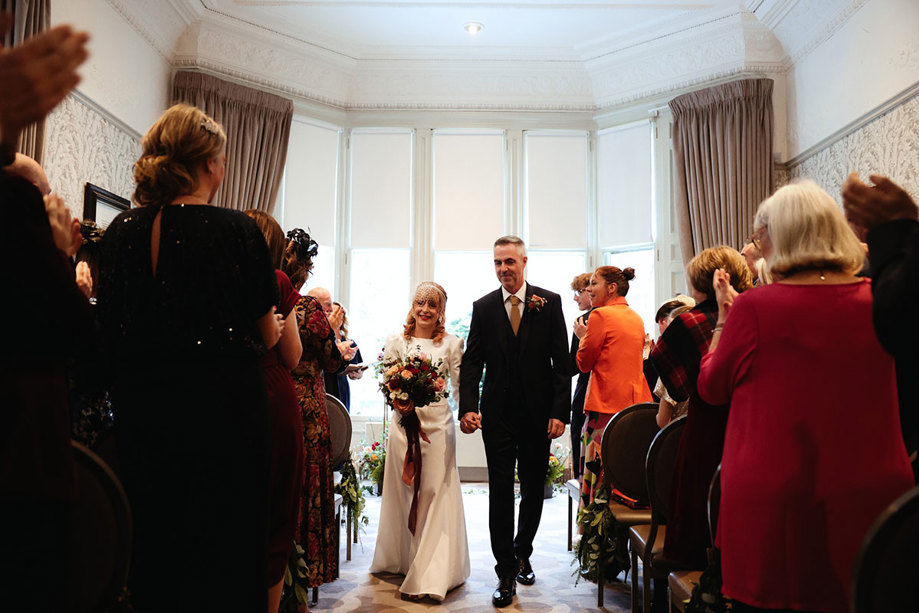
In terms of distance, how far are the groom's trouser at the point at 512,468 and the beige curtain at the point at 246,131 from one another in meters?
4.10

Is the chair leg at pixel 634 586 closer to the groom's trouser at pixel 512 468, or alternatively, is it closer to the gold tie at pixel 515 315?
the groom's trouser at pixel 512 468

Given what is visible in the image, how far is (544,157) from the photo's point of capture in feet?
26.5

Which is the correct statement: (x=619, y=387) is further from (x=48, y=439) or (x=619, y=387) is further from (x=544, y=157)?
(x=544, y=157)

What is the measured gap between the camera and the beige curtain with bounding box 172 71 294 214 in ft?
22.5

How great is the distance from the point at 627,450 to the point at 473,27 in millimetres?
5146

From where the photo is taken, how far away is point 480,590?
13.1 ft

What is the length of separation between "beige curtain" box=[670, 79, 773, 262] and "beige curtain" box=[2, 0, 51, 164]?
213 inches

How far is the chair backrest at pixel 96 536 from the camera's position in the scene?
1.59 metres

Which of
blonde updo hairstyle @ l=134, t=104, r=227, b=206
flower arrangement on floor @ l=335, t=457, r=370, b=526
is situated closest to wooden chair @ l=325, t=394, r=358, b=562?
flower arrangement on floor @ l=335, t=457, r=370, b=526

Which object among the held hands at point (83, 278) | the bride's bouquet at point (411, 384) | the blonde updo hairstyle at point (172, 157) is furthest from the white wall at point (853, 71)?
the held hands at point (83, 278)

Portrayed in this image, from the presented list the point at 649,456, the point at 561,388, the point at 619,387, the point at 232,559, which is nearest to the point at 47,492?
the point at 232,559

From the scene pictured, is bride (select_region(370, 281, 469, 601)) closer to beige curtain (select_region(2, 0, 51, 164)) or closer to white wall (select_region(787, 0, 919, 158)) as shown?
beige curtain (select_region(2, 0, 51, 164))

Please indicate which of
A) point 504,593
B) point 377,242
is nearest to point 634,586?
point 504,593

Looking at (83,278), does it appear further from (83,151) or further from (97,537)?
(83,151)
